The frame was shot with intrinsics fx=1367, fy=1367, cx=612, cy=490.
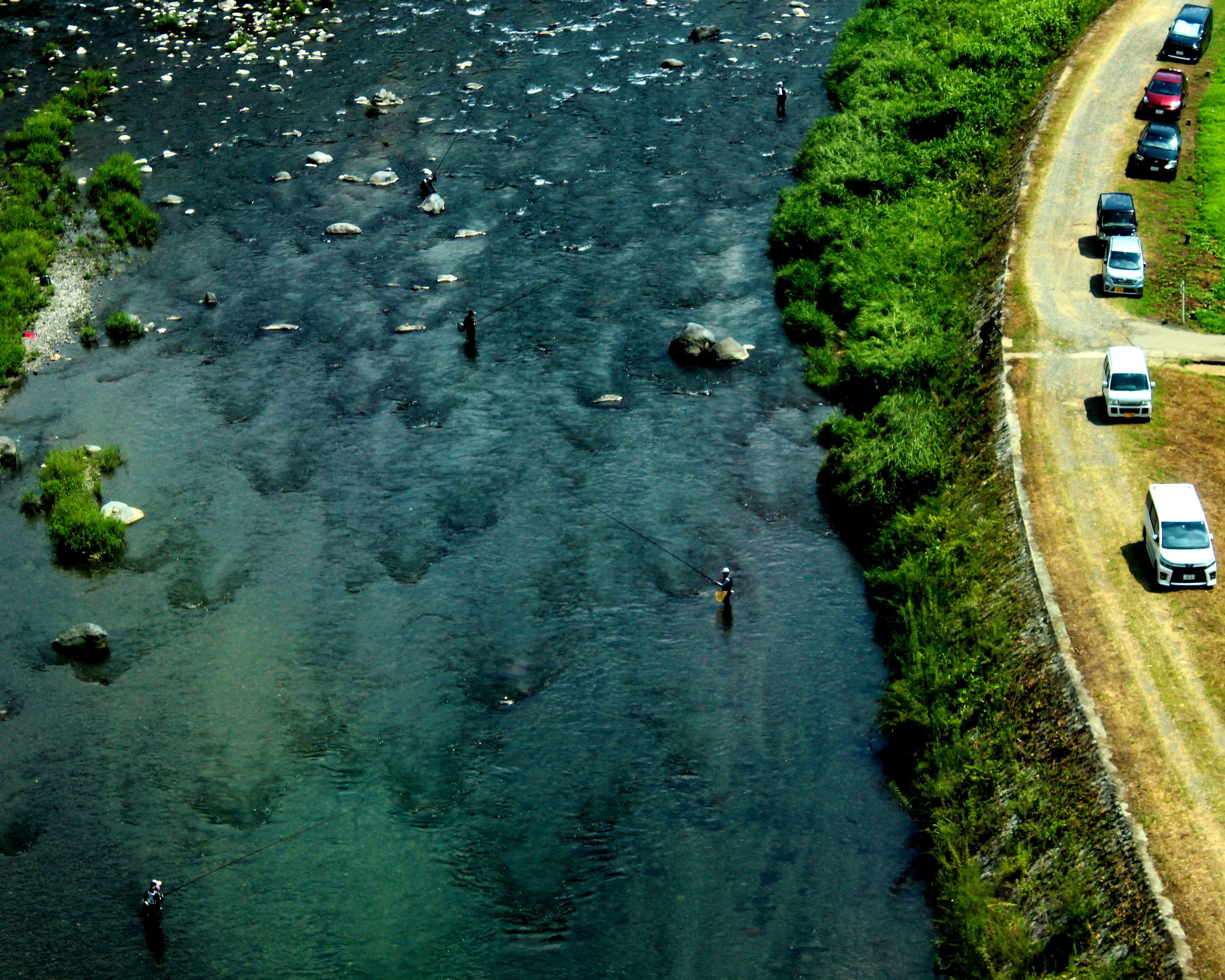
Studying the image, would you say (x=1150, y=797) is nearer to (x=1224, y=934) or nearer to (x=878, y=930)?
(x=1224, y=934)

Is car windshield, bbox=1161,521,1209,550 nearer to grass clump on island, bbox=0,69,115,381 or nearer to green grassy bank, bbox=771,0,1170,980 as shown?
green grassy bank, bbox=771,0,1170,980

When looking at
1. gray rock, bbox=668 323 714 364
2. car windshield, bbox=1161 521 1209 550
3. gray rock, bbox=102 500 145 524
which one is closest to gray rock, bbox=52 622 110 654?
gray rock, bbox=102 500 145 524

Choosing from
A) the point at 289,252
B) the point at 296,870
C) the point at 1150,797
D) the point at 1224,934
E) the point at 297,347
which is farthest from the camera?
the point at 289,252

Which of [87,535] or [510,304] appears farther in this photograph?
[510,304]

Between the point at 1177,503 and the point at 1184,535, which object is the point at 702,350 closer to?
the point at 1177,503

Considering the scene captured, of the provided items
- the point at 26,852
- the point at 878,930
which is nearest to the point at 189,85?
the point at 26,852

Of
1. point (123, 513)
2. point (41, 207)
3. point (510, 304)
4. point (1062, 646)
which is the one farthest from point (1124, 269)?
point (41, 207)

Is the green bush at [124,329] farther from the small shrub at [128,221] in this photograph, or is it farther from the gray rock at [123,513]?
the gray rock at [123,513]
